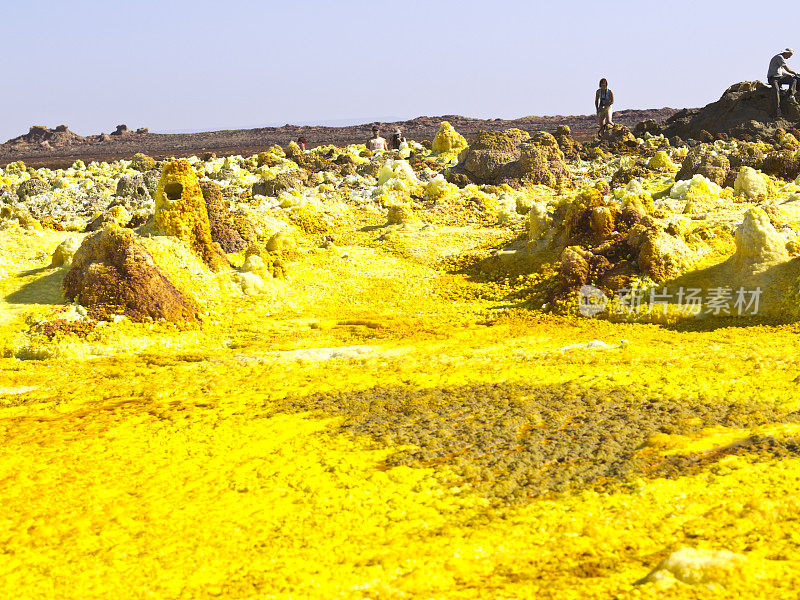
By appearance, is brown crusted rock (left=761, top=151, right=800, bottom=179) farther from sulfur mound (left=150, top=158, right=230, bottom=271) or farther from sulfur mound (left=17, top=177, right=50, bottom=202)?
sulfur mound (left=17, top=177, right=50, bottom=202)

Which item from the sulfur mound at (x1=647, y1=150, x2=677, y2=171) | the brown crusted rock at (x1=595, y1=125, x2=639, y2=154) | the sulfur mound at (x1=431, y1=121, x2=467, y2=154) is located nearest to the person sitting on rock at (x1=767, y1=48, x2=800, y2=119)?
the brown crusted rock at (x1=595, y1=125, x2=639, y2=154)

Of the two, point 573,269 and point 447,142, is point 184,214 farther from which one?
point 447,142

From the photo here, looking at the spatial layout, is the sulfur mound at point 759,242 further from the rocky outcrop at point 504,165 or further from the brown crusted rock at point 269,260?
the rocky outcrop at point 504,165

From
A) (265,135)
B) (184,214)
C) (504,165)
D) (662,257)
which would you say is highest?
(265,135)

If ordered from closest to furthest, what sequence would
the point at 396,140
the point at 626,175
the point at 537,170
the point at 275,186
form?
1. the point at 275,186
2. the point at 626,175
3. the point at 537,170
4. the point at 396,140

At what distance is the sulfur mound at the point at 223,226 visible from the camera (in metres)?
17.3

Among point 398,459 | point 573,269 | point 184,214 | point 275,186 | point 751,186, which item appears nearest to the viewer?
→ point 398,459

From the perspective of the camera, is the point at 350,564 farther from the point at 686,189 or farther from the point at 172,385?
the point at 686,189

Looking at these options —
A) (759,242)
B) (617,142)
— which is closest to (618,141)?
(617,142)

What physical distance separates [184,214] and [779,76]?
103 ft

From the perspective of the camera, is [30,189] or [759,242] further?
[30,189]

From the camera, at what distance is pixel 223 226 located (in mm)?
17453

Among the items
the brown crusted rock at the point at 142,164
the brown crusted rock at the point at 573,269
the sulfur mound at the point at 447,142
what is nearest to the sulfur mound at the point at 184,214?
the brown crusted rock at the point at 573,269

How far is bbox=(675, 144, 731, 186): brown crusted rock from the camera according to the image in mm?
22547
